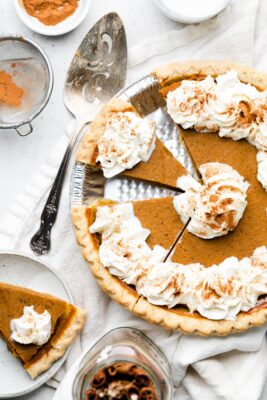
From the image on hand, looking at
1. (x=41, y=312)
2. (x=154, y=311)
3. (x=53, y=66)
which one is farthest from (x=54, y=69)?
(x=154, y=311)

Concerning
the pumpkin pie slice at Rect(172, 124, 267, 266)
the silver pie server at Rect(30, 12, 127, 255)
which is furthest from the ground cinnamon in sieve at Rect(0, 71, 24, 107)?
the pumpkin pie slice at Rect(172, 124, 267, 266)

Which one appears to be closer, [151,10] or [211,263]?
[211,263]

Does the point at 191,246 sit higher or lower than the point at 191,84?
lower

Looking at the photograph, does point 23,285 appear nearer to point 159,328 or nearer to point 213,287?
point 159,328

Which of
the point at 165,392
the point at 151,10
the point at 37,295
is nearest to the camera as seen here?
the point at 165,392

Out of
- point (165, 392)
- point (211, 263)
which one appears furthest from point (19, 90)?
point (165, 392)

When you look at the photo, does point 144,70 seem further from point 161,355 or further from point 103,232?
point 161,355

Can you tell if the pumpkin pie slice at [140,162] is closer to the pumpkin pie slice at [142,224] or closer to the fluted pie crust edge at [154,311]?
the pumpkin pie slice at [142,224]
